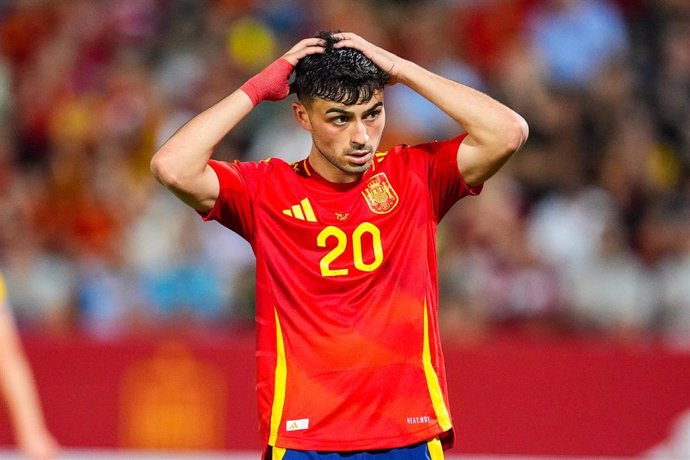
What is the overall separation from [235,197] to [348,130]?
49 cm

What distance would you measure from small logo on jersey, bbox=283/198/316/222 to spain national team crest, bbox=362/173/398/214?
209 millimetres

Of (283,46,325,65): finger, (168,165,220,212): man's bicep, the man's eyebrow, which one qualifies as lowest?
(168,165,220,212): man's bicep

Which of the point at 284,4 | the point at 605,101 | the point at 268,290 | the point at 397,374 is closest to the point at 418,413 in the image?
the point at 397,374

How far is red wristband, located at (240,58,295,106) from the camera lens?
15.9 ft

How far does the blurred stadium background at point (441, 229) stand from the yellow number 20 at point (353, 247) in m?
4.15

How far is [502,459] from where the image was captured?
8.86 metres

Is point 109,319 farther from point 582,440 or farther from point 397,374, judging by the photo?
point 397,374

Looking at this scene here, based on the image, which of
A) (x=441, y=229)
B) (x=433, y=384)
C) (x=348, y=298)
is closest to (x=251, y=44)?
(x=441, y=229)

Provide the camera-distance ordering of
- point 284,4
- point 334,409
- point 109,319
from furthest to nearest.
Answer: point 284,4, point 109,319, point 334,409

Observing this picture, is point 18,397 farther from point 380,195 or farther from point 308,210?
point 380,195

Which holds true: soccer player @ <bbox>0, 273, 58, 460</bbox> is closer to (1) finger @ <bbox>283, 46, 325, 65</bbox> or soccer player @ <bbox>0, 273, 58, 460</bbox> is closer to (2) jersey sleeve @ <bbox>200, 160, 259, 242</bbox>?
(2) jersey sleeve @ <bbox>200, 160, 259, 242</bbox>

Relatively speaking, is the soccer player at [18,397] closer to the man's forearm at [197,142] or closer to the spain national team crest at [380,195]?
the man's forearm at [197,142]

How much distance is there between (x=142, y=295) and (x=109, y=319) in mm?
297

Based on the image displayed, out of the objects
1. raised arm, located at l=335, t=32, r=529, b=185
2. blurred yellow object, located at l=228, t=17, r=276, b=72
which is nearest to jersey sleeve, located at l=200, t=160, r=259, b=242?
raised arm, located at l=335, t=32, r=529, b=185
